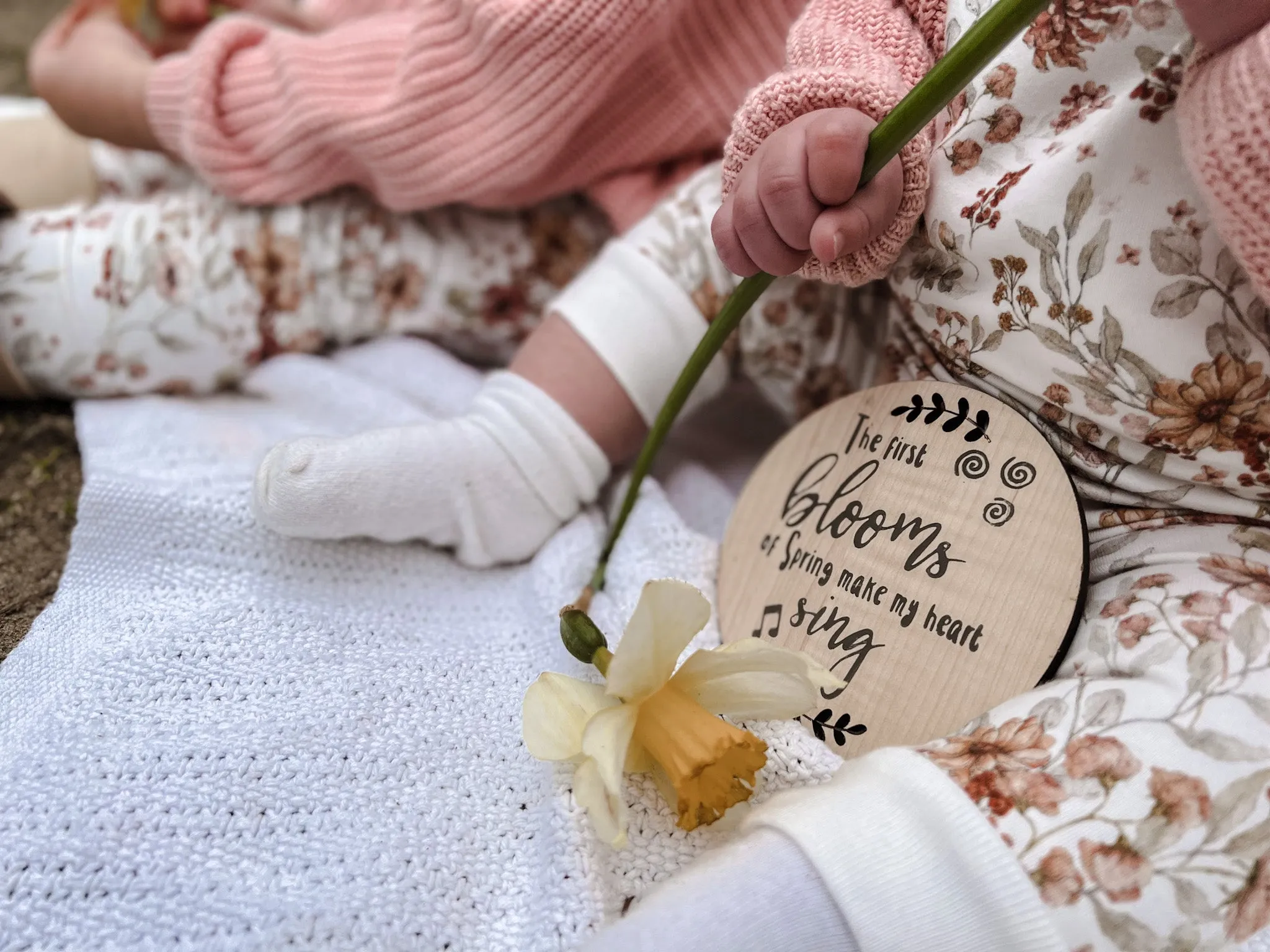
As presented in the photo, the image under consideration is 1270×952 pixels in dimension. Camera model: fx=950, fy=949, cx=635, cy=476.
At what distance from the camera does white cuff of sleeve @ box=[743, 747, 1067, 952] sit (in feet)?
1.32

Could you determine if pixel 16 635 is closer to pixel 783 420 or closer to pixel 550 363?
pixel 550 363

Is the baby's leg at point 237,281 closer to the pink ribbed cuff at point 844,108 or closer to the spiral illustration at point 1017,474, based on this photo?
the pink ribbed cuff at point 844,108

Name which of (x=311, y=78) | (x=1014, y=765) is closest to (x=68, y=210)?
(x=311, y=78)

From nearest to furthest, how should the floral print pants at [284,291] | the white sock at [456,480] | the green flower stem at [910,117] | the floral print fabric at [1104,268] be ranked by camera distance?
the green flower stem at [910,117] < the floral print fabric at [1104,268] < the white sock at [456,480] < the floral print pants at [284,291]

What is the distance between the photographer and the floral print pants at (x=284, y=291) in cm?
72

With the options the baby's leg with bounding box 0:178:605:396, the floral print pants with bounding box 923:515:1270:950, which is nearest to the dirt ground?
the baby's leg with bounding box 0:178:605:396

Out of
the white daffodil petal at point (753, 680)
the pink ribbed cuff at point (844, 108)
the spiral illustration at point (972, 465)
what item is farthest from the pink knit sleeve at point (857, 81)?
the white daffodil petal at point (753, 680)

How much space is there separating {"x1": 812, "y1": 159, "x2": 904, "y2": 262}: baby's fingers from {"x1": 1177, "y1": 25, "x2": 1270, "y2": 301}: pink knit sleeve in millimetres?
138

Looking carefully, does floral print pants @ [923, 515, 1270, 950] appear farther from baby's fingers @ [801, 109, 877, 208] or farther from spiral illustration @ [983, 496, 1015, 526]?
baby's fingers @ [801, 109, 877, 208]

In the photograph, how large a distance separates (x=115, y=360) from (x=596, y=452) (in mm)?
411

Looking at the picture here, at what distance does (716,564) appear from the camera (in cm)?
64

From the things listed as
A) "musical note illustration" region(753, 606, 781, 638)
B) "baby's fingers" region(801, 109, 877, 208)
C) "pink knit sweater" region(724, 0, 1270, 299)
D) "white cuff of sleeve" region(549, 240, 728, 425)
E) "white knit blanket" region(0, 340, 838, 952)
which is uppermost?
"pink knit sweater" region(724, 0, 1270, 299)

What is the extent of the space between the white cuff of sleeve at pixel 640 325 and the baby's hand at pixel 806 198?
0.52ft

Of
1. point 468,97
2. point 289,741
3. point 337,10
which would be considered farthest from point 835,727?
point 337,10
